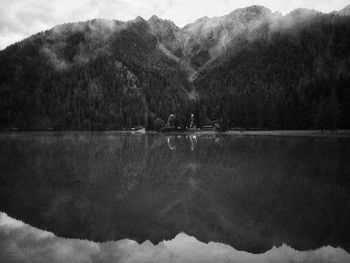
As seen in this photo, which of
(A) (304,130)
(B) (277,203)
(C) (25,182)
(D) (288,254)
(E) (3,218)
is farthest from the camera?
(A) (304,130)

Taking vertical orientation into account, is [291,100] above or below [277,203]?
above

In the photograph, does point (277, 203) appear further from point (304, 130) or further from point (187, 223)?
point (304, 130)

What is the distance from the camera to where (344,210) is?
15742mm

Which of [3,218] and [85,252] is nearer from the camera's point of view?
[85,252]

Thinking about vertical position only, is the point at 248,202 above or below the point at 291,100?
below

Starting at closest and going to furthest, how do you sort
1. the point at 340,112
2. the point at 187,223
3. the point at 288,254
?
the point at 288,254
the point at 187,223
the point at 340,112

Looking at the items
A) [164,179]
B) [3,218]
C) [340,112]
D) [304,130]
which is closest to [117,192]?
[164,179]

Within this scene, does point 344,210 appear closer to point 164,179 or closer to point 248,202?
point 248,202

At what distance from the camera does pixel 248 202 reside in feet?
58.2

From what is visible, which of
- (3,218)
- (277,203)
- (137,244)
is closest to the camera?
(137,244)

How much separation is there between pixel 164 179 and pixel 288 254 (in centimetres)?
1510

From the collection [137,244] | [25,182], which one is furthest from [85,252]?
[25,182]

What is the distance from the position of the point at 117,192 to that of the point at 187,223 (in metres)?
7.62

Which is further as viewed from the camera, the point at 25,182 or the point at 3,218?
the point at 25,182
